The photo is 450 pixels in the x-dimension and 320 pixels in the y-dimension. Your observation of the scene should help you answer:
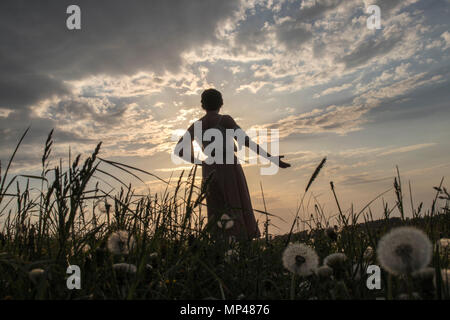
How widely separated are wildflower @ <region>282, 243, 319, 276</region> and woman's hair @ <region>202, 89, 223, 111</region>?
21.5 ft

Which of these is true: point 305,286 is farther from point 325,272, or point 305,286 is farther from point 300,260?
point 325,272

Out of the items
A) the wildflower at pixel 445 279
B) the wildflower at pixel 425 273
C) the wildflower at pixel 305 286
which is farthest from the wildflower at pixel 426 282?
the wildflower at pixel 305 286

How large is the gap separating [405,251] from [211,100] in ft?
23.6

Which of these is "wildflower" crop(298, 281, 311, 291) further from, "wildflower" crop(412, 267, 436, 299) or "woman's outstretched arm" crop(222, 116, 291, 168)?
"woman's outstretched arm" crop(222, 116, 291, 168)

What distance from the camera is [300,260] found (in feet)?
5.75

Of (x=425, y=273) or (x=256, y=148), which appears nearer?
(x=425, y=273)

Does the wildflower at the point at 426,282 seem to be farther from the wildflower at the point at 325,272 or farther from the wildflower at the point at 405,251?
the wildflower at the point at 325,272

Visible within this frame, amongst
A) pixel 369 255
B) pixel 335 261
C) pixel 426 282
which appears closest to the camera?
pixel 426 282

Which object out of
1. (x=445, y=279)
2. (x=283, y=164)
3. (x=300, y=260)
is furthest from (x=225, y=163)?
(x=445, y=279)

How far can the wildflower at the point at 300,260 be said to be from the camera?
5.77 feet

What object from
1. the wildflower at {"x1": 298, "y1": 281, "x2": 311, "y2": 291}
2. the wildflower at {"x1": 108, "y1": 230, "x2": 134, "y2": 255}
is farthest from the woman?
the wildflower at {"x1": 298, "y1": 281, "x2": 311, "y2": 291}
